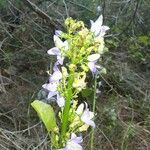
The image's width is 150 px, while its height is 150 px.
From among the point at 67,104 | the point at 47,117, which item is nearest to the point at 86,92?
the point at 47,117

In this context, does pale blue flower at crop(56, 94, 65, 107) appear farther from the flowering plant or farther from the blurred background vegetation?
the blurred background vegetation

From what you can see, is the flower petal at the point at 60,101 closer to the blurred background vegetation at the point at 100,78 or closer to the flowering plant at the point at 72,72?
the flowering plant at the point at 72,72

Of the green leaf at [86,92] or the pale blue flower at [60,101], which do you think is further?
the green leaf at [86,92]

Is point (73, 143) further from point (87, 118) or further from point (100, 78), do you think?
point (100, 78)

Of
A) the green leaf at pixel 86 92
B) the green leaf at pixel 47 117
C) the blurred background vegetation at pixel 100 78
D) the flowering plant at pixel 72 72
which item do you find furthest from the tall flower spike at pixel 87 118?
the green leaf at pixel 86 92

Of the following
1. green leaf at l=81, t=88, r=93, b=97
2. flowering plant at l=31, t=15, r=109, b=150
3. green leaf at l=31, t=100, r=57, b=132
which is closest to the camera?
flowering plant at l=31, t=15, r=109, b=150

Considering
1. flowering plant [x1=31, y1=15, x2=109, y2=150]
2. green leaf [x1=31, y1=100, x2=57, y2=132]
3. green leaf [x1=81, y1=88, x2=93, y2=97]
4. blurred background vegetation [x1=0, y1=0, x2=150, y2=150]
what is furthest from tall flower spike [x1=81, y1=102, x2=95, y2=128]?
green leaf [x1=81, y1=88, x2=93, y2=97]

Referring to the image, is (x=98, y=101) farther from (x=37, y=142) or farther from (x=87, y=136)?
(x=37, y=142)

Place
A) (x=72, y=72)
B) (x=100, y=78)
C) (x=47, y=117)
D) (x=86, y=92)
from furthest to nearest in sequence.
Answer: (x=100, y=78) → (x=86, y=92) → (x=47, y=117) → (x=72, y=72)

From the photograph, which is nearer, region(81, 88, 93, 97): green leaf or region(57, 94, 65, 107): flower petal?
Result: region(57, 94, 65, 107): flower petal

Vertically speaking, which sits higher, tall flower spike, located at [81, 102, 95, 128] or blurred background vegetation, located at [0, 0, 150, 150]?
tall flower spike, located at [81, 102, 95, 128]
